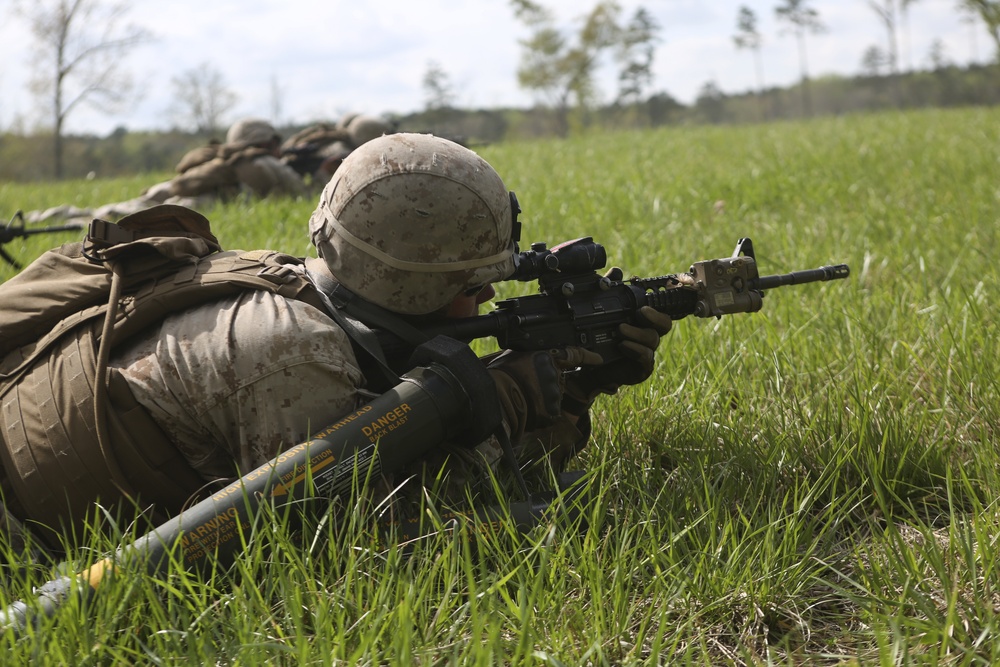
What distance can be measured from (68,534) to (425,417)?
40.2 inches

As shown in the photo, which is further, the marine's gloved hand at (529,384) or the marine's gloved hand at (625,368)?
the marine's gloved hand at (625,368)

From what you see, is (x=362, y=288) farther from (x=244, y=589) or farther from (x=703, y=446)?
(x=703, y=446)

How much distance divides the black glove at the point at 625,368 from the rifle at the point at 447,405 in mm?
51

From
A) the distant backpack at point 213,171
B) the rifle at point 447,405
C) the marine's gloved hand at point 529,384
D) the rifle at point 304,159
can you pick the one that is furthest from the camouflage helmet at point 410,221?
the rifle at point 304,159

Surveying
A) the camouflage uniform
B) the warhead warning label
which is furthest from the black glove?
the camouflage uniform

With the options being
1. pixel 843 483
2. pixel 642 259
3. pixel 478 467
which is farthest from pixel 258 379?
pixel 642 259

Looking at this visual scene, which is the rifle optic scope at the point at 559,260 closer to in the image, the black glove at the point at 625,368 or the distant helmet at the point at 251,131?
the black glove at the point at 625,368

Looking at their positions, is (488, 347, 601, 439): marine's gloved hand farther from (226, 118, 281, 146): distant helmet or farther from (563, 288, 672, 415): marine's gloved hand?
(226, 118, 281, 146): distant helmet

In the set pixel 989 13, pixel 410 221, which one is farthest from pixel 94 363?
pixel 989 13

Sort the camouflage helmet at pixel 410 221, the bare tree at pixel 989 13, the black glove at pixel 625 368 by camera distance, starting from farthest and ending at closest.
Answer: the bare tree at pixel 989 13, the black glove at pixel 625 368, the camouflage helmet at pixel 410 221

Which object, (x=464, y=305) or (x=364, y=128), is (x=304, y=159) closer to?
(x=364, y=128)

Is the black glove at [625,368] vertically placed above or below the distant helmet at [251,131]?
below

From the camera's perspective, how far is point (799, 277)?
311 centimetres

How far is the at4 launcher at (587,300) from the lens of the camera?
2.70 metres
